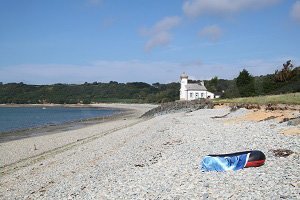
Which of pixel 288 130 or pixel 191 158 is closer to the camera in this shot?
pixel 191 158

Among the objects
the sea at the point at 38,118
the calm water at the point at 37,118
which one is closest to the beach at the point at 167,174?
the sea at the point at 38,118

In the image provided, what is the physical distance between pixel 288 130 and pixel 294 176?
8919 mm

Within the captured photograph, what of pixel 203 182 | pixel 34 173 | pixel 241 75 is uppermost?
pixel 241 75

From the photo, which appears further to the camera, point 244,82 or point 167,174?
point 244,82

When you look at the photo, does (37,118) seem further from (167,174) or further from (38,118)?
(167,174)

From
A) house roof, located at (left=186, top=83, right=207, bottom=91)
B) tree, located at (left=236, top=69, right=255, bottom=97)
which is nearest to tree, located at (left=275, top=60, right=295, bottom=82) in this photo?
tree, located at (left=236, top=69, right=255, bottom=97)

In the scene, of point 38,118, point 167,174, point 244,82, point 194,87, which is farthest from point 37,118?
point 167,174

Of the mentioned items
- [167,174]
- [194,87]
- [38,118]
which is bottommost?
[38,118]

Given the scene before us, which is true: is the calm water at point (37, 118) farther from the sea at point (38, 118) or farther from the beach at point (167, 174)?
the beach at point (167, 174)

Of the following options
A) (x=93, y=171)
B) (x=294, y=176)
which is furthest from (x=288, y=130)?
(x=93, y=171)

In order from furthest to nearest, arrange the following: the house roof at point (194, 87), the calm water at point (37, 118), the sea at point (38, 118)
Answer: the house roof at point (194, 87)
the calm water at point (37, 118)
the sea at point (38, 118)

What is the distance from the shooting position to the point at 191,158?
47.8ft

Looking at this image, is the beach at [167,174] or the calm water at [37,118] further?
the calm water at [37,118]

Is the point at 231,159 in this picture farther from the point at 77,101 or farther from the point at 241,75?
the point at 77,101
